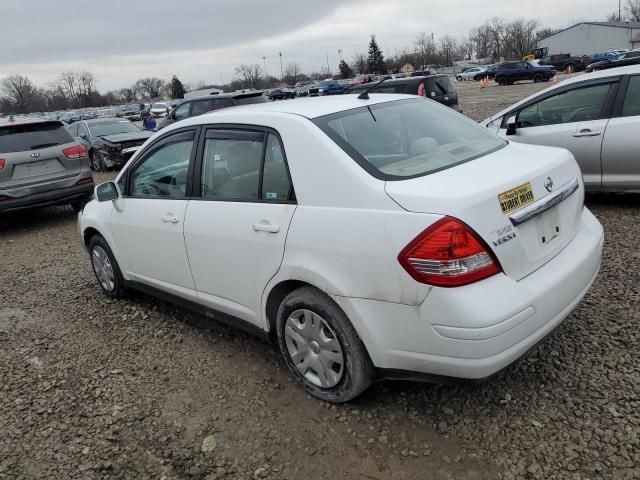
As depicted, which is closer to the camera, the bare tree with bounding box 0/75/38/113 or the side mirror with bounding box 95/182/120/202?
the side mirror with bounding box 95/182/120/202

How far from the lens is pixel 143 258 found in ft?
13.6

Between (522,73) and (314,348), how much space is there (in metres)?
40.8

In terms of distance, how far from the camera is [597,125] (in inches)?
226

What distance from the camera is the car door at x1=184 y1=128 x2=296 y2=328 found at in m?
2.99

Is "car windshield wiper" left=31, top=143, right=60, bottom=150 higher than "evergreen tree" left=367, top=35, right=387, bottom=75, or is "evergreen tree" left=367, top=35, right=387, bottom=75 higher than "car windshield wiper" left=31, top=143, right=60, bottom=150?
"evergreen tree" left=367, top=35, right=387, bottom=75

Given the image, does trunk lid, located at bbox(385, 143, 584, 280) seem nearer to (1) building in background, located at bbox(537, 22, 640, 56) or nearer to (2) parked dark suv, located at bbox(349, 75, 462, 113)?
(2) parked dark suv, located at bbox(349, 75, 462, 113)

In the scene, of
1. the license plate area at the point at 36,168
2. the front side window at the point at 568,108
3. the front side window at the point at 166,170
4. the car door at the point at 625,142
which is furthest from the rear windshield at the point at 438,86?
the front side window at the point at 166,170

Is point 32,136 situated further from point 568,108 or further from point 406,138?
point 568,108

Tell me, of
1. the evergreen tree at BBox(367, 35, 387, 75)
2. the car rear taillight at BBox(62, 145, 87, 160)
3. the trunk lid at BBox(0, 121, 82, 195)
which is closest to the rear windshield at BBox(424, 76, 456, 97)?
the car rear taillight at BBox(62, 145, 87, 160)

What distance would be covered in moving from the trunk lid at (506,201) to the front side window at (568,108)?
11.4 ft

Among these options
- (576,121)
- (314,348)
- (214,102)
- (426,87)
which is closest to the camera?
(314,348)

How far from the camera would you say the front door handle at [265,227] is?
2.93 m

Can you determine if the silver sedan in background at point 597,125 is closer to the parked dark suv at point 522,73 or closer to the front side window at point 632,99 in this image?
the front side window at point 632,99

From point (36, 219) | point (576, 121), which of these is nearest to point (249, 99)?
point (36, 219)
